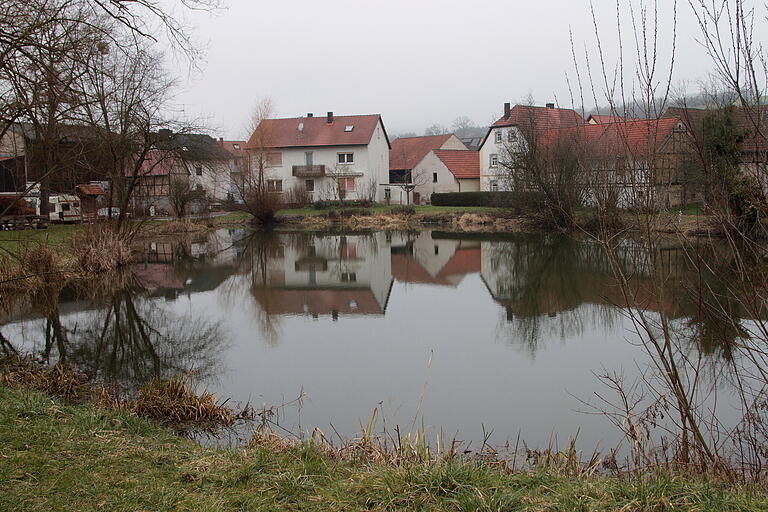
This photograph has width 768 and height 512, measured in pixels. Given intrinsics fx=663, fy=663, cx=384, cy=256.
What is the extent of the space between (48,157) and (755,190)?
10.9 m

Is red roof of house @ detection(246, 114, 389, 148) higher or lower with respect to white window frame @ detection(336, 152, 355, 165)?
higher

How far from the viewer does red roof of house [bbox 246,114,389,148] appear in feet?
175

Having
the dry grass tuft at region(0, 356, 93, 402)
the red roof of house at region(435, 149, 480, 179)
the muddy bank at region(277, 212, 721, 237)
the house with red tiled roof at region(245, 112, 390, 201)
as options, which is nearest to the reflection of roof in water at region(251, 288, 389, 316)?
the dry grass tuft at region(0, 356, 93, 402)

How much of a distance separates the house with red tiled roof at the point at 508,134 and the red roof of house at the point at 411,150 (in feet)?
26.0

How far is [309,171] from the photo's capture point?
175 ft

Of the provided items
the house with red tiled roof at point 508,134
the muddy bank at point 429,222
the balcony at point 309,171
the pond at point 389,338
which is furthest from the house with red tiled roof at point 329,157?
the pond at point 389,338

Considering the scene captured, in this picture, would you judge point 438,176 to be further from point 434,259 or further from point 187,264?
point 187,264

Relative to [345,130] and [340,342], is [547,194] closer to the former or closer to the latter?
[340,342]

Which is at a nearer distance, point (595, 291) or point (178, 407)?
point (178, 407)

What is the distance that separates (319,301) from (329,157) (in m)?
39.8

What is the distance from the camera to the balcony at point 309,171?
53031mm

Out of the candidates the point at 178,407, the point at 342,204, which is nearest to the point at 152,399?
the point at 178,407

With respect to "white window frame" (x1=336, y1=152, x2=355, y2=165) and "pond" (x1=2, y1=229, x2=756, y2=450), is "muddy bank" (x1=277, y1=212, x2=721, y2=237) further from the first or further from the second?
"pond" (x1=2, y1=229, x2=756, y2=450)

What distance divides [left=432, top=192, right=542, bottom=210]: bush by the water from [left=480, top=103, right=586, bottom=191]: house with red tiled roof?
94 centimetres
